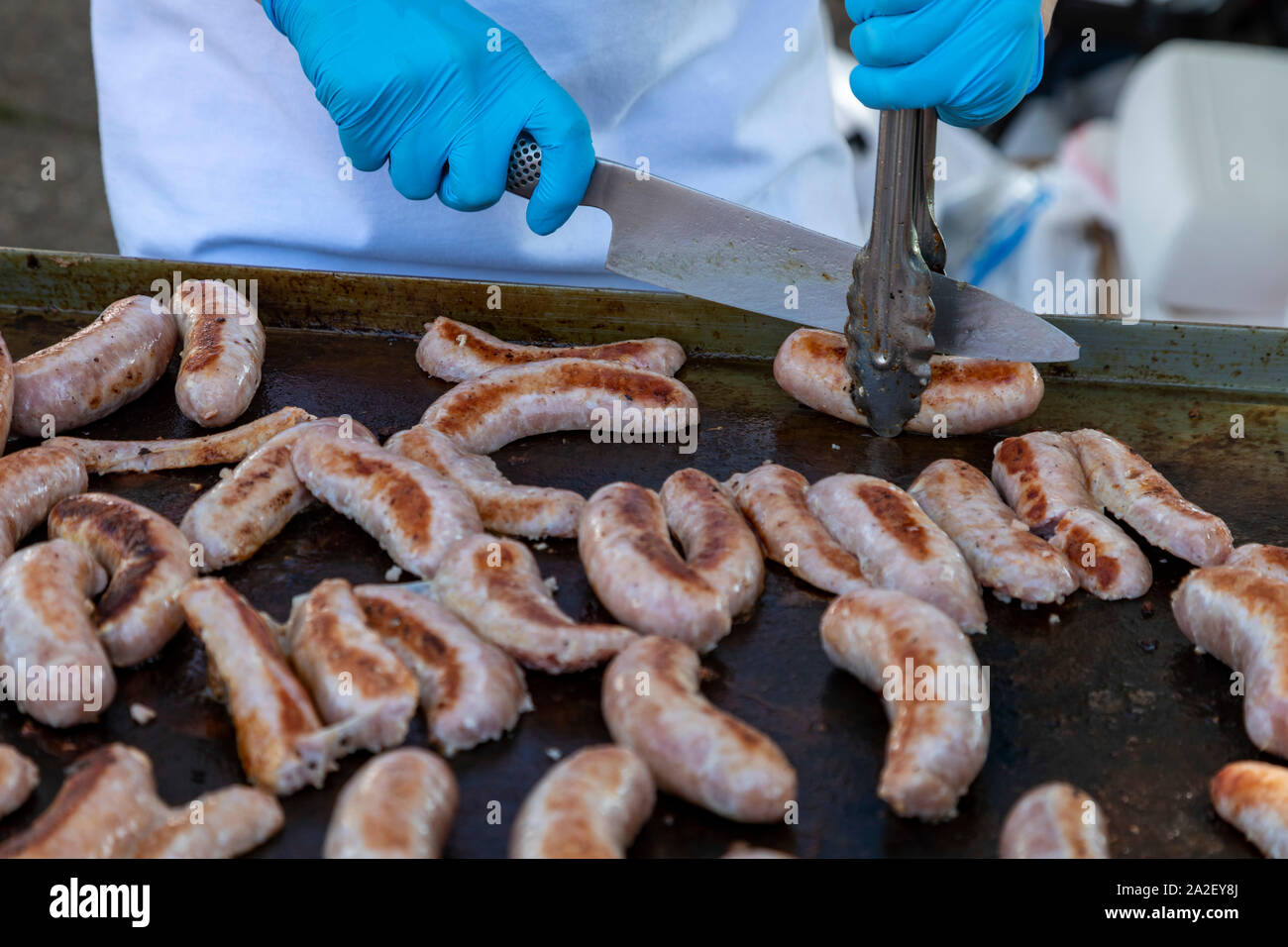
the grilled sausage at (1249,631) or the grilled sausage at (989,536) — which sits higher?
the grilled sausage at (989,536)

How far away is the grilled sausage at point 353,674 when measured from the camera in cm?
219

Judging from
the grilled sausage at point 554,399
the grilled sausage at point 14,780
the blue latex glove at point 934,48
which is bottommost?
the grilled sausage at point 14,780

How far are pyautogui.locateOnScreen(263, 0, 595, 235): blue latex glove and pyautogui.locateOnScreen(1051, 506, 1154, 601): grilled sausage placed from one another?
159 centimetres

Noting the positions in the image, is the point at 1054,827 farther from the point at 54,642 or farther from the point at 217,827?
the point at 54,642

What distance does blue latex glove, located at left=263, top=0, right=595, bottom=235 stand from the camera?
10.6ft

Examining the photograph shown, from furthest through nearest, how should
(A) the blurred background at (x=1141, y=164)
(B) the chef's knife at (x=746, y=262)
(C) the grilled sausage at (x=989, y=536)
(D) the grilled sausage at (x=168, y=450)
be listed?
(A) the blurred background at (x=1141, y=164), (B) the chef's knife at (x=746, y=262), (D) the grilled sausage at (x=168, y=450), (C) the grilled sausage at (x=989, y=536)

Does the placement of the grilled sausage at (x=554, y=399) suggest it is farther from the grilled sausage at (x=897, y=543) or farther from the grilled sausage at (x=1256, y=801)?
the grilled sausage at (x=1256, y=801)

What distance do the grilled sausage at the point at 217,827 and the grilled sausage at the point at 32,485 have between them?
96 cm

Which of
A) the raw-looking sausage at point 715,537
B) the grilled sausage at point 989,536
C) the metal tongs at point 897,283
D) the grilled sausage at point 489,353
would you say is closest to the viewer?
the raw-looking sausage at point 715,537

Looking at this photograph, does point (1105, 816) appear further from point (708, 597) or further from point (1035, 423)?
point (1035, 423)

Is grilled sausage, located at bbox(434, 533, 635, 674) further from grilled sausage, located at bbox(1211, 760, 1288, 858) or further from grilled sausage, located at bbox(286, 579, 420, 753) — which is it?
grilled sausage, located at bbox(1211, 760, 1288, 858)

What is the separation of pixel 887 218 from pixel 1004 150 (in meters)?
4.51

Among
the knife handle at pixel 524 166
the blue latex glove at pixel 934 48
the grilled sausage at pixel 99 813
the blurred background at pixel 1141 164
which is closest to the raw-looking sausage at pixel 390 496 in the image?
the grilled sausage at pixel 99 813
